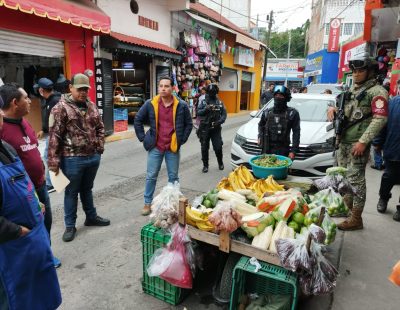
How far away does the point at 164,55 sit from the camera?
11844 mm

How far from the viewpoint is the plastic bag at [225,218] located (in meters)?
2.49

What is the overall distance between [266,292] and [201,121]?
185 inches

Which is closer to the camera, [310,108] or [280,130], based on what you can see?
[280,130]

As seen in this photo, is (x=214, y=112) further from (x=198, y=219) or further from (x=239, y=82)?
(x=239, y=82)

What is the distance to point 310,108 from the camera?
6891mm

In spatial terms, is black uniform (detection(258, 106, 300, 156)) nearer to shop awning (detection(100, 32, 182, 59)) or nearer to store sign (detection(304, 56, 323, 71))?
shop awning (detection(100, 32, 182, 59))

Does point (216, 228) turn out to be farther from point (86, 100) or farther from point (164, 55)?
point (164, 55)

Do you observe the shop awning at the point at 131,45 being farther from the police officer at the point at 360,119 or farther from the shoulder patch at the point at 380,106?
the shoulder patch at the point at 380,106

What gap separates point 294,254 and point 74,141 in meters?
2.69

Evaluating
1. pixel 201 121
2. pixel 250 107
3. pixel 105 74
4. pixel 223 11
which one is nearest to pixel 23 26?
pixel 105 74

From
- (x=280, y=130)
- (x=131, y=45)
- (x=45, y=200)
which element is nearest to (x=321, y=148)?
(x=280, y=130)

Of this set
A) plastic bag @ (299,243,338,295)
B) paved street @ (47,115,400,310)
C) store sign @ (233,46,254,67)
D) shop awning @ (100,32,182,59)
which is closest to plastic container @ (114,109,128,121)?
shop awning @ (100,32,182,59)

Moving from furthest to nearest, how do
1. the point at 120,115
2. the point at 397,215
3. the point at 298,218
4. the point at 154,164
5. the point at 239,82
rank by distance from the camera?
the point at 239,82
the point at 120,115
the point at 397,215
the point at 154,164
the point at 298,218

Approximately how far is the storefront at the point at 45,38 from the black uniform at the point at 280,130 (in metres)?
5.37
